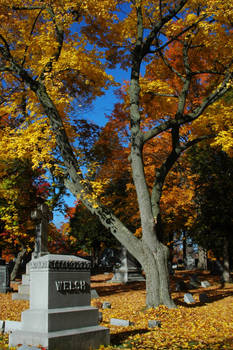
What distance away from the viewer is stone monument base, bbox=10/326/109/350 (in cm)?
520

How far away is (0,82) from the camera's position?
1398cm

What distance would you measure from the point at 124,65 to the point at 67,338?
11358mm

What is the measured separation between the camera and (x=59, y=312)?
18.3 feet

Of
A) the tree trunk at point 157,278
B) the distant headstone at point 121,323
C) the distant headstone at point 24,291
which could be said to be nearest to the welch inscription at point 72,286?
the distant headstone at point 121,323

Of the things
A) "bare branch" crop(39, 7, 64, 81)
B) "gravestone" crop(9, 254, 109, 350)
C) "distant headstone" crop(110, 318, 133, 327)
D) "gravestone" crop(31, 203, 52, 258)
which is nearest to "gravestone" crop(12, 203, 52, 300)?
"gravestone" crop(31, 203, 52, 258)

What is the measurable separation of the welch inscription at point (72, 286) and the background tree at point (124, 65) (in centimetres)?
409

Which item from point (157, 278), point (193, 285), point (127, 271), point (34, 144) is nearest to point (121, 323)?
point (157, 278)

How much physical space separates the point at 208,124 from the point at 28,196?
1145cm

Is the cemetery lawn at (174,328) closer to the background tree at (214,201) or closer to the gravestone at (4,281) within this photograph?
the gravestone at (4,281)

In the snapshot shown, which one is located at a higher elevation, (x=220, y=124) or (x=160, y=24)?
(x=160, y=24)

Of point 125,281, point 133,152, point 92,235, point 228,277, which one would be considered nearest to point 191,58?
point 133,152

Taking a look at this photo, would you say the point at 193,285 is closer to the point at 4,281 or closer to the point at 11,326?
the point at 4,281

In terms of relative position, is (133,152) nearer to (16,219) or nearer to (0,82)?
(0,82)

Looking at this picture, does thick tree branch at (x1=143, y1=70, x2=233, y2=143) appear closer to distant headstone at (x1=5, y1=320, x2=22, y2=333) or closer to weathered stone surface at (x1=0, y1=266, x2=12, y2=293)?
distant headstone at (x1=5, y1=320, x2=22, y2=333)
